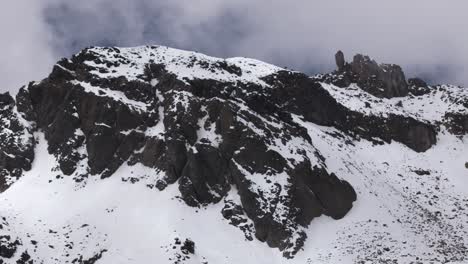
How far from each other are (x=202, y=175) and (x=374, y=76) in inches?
1891

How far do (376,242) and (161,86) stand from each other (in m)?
31.4

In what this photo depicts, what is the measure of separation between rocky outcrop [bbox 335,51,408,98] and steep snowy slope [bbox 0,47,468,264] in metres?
16.5

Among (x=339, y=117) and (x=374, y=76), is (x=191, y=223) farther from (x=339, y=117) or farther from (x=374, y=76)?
(x=374, y=76)

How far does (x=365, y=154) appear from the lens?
276 ft

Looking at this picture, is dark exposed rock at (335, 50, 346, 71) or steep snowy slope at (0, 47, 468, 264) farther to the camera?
dark exposed rock at (335, 50, 346, 71)

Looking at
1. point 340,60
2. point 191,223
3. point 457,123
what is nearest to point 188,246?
point 191,223

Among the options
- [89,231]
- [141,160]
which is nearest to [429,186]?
[141,160]

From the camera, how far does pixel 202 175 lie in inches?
2628

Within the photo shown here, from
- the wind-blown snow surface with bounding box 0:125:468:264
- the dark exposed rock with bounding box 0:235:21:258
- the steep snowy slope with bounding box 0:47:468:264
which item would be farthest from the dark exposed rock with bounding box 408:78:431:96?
the dark exposed rock with bounding box 0:235:21:258

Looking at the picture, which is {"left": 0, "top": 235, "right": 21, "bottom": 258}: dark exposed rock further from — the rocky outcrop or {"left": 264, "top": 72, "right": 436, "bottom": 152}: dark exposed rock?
the rocky outcrop

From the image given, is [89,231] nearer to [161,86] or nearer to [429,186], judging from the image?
[161,86]

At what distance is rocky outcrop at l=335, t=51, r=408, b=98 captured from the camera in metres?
104

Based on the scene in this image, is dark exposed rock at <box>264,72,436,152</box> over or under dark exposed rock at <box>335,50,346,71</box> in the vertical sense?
under

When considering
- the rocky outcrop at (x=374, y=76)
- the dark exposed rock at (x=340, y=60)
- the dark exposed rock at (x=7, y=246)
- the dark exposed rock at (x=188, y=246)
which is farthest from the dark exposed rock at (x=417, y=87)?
the dark exposed rock at (x=7, y=246)
